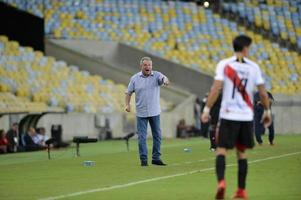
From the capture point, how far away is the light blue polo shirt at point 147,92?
66.8 ft

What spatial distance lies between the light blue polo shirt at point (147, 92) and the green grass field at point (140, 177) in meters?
1.11

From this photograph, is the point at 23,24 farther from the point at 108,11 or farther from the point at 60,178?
the point at 60,178

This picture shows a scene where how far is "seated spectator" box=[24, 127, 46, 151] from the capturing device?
29.6 meters

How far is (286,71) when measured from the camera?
48.8 metres

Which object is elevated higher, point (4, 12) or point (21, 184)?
point (4, 12)

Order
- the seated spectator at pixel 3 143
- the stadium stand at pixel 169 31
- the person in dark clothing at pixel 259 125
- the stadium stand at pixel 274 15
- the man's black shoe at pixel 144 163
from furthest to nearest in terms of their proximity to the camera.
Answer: the stadium stand at pixel 274 15 < the stadium stand at pixel 169 31 < the person in dark clothing at pixel 259 125 < the seated spectator at pixel 3 143 < the man's black shoe at pixel 144 163

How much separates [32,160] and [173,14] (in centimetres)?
2776

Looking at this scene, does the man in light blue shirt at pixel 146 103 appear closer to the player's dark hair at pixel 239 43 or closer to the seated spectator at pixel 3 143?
the player's dark hair at pixel 239 43

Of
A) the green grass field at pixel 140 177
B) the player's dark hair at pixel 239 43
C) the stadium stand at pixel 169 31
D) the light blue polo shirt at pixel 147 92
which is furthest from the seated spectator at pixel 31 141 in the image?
the player's dark hair at pixel 239 43

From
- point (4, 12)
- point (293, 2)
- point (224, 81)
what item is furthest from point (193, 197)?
point (293, 2)

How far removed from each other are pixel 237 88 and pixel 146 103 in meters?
7.23

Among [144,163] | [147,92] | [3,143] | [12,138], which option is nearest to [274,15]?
[12,138]

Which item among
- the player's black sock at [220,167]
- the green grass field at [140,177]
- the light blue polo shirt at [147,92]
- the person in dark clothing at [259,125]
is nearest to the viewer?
the player's black sock at [220,167]

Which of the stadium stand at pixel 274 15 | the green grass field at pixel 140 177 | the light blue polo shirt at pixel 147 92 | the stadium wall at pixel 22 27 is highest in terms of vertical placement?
the stadium stand at pixel 274 15
